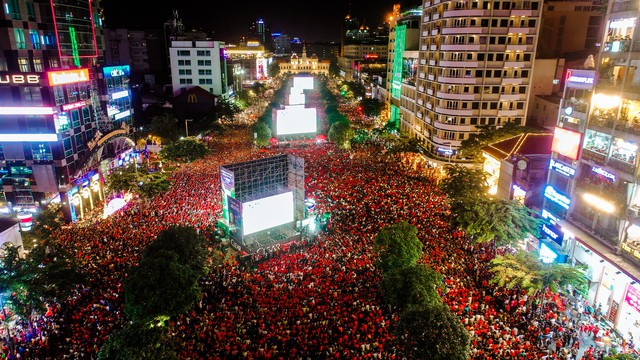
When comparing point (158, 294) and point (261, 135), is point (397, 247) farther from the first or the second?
point (261, 135)

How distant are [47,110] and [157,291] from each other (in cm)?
2505

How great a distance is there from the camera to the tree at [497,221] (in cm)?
2962

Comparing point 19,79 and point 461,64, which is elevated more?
point 461,64

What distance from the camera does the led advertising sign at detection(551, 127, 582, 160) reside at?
28891 millimetres

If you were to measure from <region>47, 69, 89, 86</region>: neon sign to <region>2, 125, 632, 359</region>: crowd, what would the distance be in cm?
1277

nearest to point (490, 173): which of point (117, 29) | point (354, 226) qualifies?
point (354, 226)

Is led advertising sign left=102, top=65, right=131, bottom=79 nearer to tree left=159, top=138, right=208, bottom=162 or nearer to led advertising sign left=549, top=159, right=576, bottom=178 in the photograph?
tree left=159, top=138, right=208, bottom=162

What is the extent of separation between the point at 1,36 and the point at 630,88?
1812 inches


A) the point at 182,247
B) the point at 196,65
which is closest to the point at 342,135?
the point at 182,247

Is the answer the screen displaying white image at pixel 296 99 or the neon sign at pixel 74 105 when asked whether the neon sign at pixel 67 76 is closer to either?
the neon sign at pixel 74 105

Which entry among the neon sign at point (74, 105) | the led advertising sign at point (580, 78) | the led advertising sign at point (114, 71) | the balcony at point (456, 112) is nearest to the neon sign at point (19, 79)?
the neon sign at point (74, 105)

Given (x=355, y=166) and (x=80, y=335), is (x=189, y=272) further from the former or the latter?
(x=355, y=166)

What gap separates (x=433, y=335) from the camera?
17.7 metres

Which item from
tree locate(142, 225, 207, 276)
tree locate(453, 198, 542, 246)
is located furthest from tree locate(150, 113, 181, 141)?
tree locate(453, 198, 542, 246)
